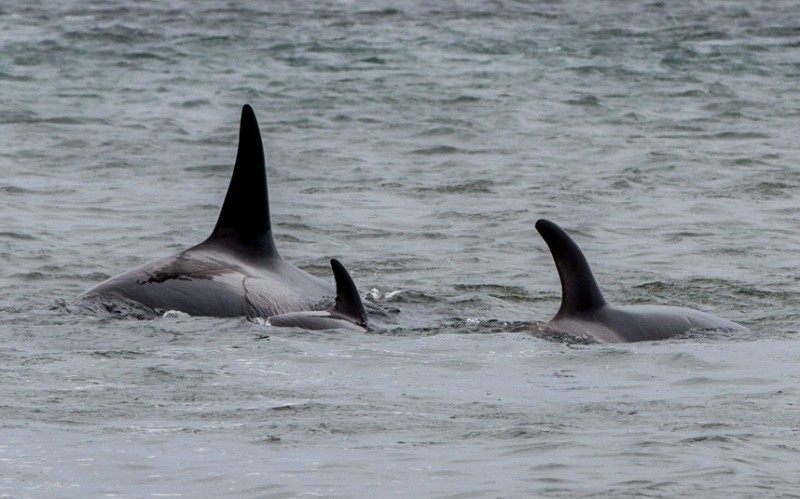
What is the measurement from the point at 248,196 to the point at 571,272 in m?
2.33

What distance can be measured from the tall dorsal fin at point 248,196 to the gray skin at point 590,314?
6.84 ft

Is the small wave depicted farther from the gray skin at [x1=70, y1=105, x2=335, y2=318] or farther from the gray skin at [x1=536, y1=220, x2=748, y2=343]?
the gray skin at [x1=536, y1=220, x2=748, y2=343]

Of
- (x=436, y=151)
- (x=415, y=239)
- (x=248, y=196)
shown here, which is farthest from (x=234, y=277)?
(x=436, y=151)

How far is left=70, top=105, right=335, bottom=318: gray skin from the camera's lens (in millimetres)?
10828

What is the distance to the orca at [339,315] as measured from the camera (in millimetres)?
10445

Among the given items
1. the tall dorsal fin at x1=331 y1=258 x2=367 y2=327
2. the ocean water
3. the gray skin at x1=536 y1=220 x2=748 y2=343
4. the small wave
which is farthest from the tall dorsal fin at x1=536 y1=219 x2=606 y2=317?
the small wave

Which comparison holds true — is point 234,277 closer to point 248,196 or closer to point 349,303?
point 248,196

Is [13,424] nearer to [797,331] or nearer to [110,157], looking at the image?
[797,331]

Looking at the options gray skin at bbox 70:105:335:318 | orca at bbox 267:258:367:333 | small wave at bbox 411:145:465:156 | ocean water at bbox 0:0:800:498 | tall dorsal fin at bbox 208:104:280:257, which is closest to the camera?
ocean water at bbox 0:0:800:498

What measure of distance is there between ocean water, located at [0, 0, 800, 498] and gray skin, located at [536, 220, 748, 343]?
0.20 meters

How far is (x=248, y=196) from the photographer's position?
11227 mm

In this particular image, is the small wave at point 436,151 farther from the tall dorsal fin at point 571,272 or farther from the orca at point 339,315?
the tall dorsal fin at point 571,272

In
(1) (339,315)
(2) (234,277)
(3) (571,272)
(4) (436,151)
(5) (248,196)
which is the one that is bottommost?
(4) (436,151)

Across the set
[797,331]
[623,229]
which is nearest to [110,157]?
[623,229]
